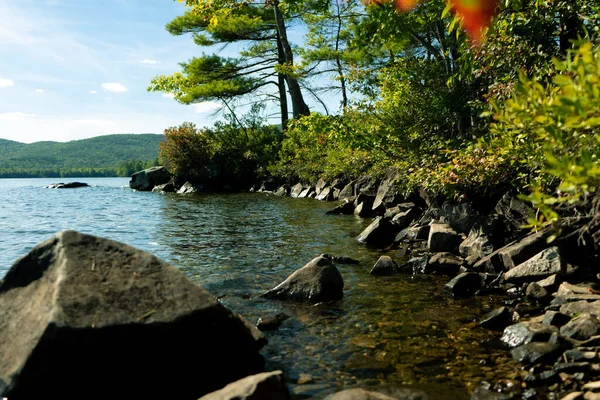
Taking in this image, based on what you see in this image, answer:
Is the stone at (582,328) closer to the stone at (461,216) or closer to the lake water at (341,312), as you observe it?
the lake water at (341,312)

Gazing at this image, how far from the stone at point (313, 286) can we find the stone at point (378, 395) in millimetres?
2794

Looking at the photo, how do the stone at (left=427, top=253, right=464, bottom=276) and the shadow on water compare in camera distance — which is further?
the stone at (left=427, top=253, right=464, bottom=276)

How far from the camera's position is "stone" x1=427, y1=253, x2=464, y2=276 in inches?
324

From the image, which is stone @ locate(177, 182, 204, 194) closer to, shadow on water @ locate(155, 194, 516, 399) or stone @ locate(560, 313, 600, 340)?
shadow on water @ locate(155, 194, 516, 399)

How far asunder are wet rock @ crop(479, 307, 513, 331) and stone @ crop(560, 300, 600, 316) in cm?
60

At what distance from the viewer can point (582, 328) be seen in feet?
15.8

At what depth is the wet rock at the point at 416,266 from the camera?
838cm

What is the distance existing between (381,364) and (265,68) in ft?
115

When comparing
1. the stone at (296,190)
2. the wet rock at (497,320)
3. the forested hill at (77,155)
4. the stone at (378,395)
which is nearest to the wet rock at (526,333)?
the wet rock at (497,320)

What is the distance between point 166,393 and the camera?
13.9ft

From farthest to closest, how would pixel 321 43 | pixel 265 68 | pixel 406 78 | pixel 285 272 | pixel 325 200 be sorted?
1. pixel 265 68
2. pixel 321 43
3. pixel 325 200
4. pixel 406 78
5. pixel 285 272

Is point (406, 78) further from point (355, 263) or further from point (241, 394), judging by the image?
point (241, 394)

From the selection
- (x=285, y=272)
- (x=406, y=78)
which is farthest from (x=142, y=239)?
(x=406, y=78)

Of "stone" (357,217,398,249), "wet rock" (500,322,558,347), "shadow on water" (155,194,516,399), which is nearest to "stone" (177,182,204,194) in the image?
"shadow on water" (155,194,516,399)
